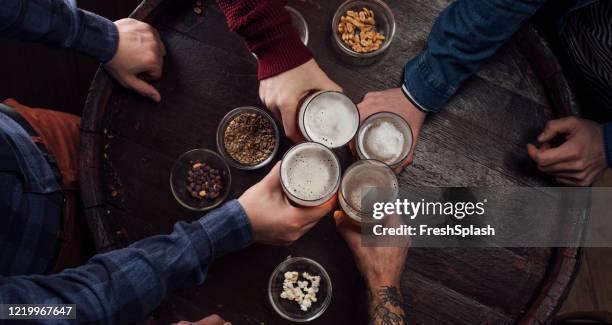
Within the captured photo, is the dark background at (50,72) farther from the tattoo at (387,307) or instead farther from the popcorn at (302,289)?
the tattoo at (387,307)

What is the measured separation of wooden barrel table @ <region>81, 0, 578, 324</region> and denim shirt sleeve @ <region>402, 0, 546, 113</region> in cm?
7

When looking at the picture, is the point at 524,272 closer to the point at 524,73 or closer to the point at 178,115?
the point at 524,73

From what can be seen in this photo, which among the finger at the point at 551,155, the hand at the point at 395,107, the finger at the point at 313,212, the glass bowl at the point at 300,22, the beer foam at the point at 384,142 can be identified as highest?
the glass bowl at the point at 300,22

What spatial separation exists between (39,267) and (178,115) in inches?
27.5

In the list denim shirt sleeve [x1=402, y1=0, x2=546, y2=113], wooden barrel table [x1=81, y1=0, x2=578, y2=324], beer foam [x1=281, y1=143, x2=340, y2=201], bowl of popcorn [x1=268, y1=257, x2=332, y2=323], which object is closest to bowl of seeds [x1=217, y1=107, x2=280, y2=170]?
wooden barrel table [x1=81, y1=0, x2=578, y2=324]

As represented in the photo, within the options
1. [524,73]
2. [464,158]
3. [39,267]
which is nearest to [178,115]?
[39,267]

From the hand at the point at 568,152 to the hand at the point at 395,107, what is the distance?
39cm

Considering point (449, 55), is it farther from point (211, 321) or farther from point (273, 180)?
point (211, 321)

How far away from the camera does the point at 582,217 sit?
1526 millimetres

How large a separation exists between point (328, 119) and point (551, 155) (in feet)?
2.50

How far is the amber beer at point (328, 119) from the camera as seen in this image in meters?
1.52

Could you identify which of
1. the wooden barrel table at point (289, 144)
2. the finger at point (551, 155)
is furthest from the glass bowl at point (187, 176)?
the finger at point (551, 155)

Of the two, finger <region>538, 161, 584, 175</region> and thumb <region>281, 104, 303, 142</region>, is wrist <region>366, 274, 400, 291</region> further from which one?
finger <region>538, 161, 584, 175</region>

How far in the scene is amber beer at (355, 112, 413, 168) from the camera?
1537mm
